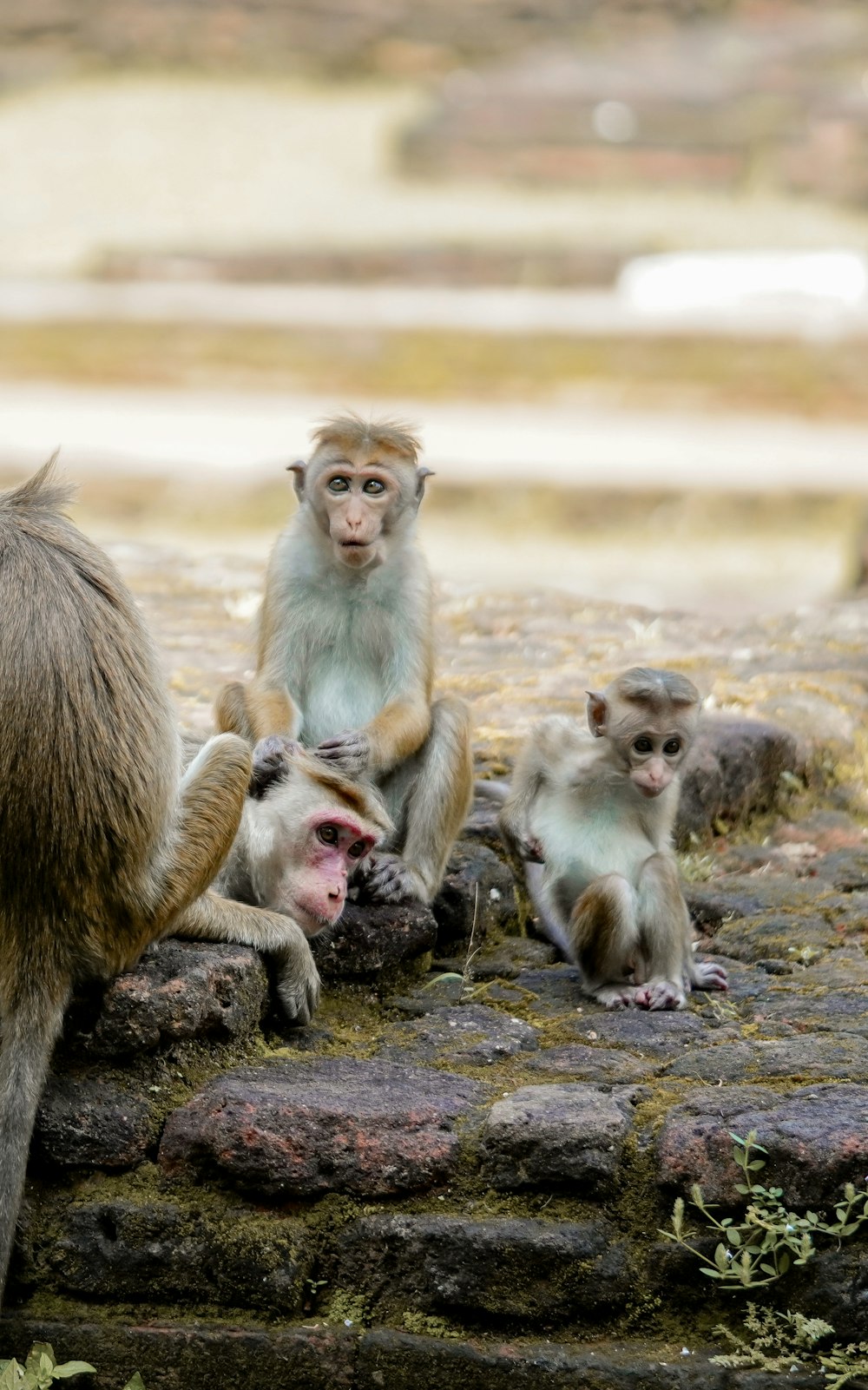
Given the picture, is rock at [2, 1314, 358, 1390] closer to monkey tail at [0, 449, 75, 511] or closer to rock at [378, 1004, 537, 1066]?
rock at [378, 1004, 537, 1066]

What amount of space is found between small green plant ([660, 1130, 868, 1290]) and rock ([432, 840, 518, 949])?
1449 mm

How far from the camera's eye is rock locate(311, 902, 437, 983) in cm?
484

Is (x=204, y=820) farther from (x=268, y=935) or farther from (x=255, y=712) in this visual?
(x=255, y=712)

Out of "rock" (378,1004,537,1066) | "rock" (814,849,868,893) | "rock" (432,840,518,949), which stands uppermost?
"rock" (814,849,868,893)

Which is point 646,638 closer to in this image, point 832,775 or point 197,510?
point 832,775

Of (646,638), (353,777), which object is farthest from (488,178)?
(353,777)

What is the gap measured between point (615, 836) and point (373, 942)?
75 cm

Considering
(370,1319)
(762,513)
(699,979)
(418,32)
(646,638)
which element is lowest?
→ (370,1319)

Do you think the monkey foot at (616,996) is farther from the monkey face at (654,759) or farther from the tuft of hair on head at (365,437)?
the tuft of hair on head at (365,437)

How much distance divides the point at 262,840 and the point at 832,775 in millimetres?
2828

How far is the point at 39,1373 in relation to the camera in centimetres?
383

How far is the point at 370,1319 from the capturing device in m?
3.96

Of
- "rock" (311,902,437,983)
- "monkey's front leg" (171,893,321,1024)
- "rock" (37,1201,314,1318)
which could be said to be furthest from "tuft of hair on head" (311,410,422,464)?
"rock" (37,1201,314,1318)

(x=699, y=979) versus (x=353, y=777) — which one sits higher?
(x=353, y=777)
